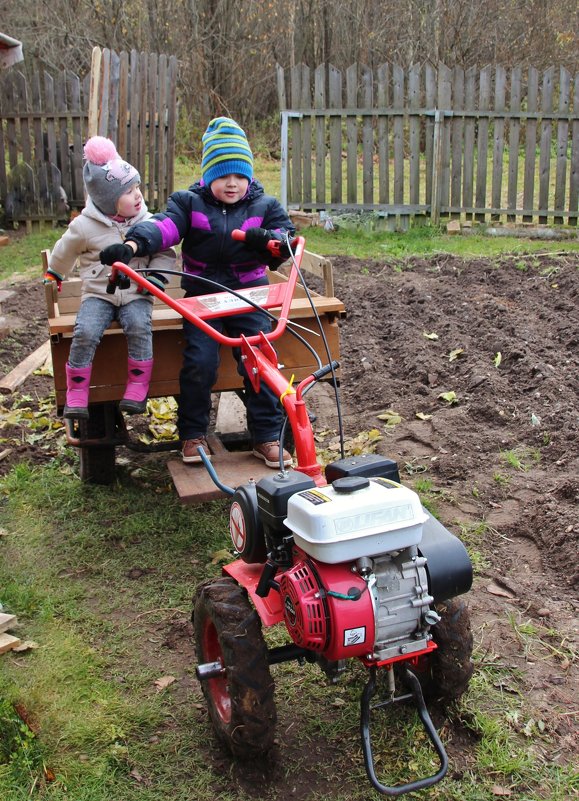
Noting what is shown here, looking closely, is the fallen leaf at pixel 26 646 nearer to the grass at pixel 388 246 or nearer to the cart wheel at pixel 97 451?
the cart wheel at pixel 97 451

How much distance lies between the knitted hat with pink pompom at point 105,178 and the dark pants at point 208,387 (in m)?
0.77

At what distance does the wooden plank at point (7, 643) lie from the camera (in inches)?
133

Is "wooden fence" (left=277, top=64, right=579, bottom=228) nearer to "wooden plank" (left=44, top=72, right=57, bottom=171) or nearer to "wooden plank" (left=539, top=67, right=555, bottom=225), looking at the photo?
"wooden plank" (left=539, top=67, right=555, bottom=225)

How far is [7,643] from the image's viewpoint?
3.38 metres

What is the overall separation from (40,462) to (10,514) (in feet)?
2.31

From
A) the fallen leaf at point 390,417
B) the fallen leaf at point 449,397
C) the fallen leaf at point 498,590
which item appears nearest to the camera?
the fallen leaf at point 498,590

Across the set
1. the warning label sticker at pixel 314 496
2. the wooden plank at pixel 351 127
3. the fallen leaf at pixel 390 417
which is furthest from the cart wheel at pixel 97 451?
the wooden plank at pixel 351 127

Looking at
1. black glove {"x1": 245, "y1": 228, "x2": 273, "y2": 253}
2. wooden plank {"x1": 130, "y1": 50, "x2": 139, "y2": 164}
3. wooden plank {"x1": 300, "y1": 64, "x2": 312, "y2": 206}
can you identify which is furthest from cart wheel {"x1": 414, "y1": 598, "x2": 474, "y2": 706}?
wooden plank {"x1": 130, "y1": 50, "x2": 139, "y2": 164}

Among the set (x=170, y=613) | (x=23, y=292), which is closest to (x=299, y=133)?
(x=23, y=292)

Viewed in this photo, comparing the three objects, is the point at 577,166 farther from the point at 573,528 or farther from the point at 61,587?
the point at 61,587

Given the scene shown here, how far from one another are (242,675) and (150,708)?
632mm

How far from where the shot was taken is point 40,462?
5312mm

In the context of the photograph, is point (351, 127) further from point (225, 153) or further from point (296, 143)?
point (225, 153)

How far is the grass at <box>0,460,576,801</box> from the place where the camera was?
107 inches
